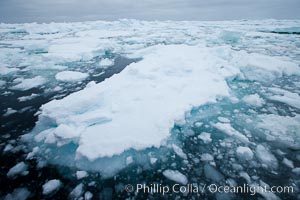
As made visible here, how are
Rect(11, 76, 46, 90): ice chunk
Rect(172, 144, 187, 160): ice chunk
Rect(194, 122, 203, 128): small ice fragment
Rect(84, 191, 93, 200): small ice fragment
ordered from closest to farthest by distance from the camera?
Rect(84, 191, 93, 200): small ice fragment
Rect(172, 144, 187, 160): ice chunk
Rect(194, 122, 203, 128): small ice fragment
Rect(11, 76, 46, 90): ice chunk

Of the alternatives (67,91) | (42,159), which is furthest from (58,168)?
(67,91)

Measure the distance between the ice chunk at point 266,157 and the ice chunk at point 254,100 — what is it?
4.27 ft

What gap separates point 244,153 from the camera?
2104 millimetres

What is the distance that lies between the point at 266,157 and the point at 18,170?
9.27 ft

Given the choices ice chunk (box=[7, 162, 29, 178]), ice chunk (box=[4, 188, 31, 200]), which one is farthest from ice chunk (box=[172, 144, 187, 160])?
ice chunk (box=[7, 162, 29, 178])

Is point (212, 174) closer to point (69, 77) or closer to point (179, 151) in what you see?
point (179, 151)

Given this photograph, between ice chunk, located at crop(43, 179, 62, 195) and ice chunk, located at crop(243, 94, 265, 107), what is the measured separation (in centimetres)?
331

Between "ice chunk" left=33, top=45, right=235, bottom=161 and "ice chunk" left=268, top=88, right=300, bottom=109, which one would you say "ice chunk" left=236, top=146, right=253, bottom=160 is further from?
"ice chunk" left=268, top=88, right=300, bottom=109

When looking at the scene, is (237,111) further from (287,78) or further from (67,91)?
(67,91)

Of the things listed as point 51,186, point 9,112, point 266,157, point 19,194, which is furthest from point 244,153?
point 9,112

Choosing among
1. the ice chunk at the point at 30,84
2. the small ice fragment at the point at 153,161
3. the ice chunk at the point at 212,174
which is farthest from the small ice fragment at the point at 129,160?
the ice chunk at the point at 30,84

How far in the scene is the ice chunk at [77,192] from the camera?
64.9 inches

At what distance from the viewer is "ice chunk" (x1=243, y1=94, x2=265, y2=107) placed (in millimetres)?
3289

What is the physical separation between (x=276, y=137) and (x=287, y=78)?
10.7ft
